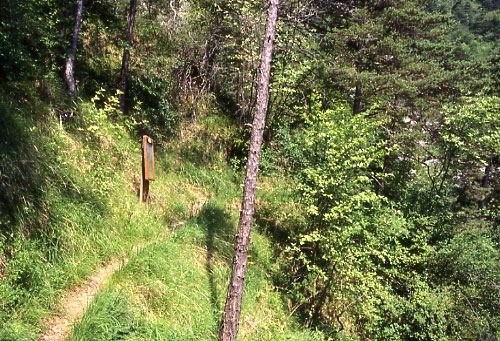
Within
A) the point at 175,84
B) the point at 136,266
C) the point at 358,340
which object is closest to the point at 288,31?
the point at 175,84

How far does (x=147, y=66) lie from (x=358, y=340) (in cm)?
920

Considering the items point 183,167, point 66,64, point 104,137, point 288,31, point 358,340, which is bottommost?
point 358,340

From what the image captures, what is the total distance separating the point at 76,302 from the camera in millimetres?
3924

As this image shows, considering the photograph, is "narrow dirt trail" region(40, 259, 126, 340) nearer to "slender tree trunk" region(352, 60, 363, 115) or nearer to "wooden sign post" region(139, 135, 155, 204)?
"wooden sign post" region(139, 135, 155, 204)

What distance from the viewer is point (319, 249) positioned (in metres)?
7.23

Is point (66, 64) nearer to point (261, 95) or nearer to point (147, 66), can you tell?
Answer: point (147, 66)

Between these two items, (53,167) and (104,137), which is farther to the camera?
(104,137)

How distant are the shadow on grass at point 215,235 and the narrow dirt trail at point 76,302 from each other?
5.87ft

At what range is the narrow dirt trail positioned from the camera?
3432 mm

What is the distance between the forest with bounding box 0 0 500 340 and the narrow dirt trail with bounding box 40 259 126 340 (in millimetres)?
88

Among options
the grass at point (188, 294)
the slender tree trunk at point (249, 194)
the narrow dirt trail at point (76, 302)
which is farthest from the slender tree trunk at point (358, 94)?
the narrow dirt trail at point (76, 302)

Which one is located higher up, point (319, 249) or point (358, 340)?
point (319, 249)

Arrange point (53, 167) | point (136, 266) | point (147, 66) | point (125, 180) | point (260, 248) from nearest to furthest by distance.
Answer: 1. point (136, 266)
2. point (53, 167)
3. point (125, 180)
4. point (260, 248)
5. point (147, 66)

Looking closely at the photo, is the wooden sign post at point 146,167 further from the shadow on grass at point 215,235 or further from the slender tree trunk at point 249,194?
the slender tree trunk at point 249,194
